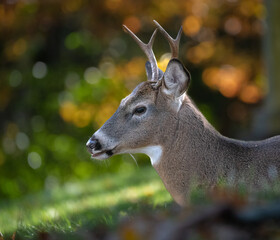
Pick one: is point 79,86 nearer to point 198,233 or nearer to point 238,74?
point 238,74

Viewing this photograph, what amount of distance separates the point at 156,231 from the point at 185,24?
1036 cm

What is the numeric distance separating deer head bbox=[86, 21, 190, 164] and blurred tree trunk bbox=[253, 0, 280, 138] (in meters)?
5.56

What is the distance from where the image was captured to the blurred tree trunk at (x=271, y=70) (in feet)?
29.9

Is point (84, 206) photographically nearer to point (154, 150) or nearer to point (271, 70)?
point (154, 150)

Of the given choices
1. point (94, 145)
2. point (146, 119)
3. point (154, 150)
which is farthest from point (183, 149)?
point (94, 145)

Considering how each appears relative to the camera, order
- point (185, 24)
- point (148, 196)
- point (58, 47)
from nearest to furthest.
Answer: point (148, 196) < point (185, 24) < point (58, 47)

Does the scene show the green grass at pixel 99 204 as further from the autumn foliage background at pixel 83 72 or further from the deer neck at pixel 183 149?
the autumn foliage background at pixel 83 72

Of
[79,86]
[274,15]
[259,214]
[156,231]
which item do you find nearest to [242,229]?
[259,214]

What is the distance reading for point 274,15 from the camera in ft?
30.4

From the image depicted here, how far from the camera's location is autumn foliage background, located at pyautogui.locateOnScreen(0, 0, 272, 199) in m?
11.6

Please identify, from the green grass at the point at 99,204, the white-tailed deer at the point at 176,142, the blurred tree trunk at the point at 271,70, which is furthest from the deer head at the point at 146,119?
the blurred tree trunk at the point at 271,70

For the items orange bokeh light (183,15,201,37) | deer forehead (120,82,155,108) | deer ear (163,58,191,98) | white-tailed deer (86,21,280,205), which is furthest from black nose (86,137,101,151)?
orange bokeh light (183,15,201,37)

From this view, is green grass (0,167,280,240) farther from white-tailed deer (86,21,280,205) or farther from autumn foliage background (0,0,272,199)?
autumn foliage background (0,0,272,199)

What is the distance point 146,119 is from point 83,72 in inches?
391
